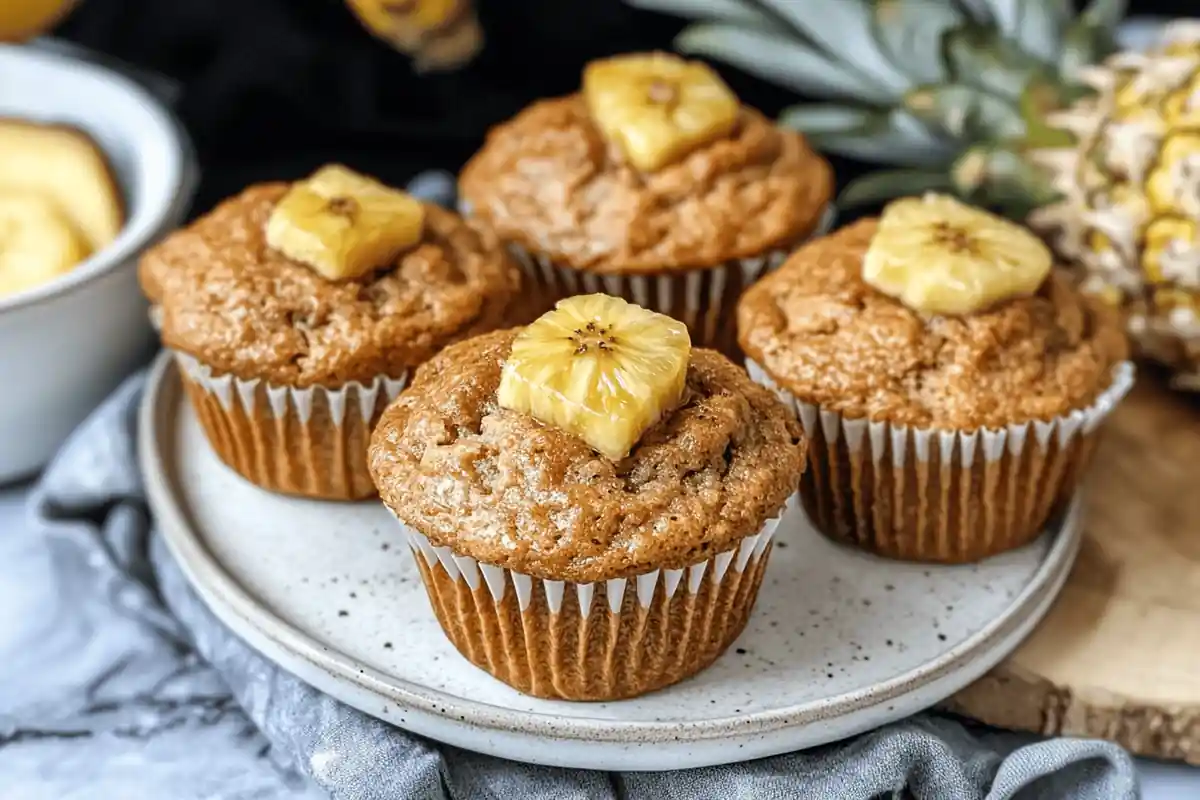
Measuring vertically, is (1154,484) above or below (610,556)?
below

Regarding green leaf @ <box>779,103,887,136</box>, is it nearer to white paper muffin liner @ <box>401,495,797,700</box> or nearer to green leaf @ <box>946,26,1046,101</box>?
green leaf @ <box>946,26,1046,101</box>

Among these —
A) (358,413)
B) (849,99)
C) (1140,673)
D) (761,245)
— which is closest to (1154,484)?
(1140,673)

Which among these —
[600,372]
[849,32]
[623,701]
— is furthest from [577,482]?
[849,32]

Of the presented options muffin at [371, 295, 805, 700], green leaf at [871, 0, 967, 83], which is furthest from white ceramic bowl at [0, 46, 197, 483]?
green leaf at [871, 0, 967, 83]

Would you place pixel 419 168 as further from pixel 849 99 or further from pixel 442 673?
pixel 442 673

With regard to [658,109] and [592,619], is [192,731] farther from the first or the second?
[658,109]
